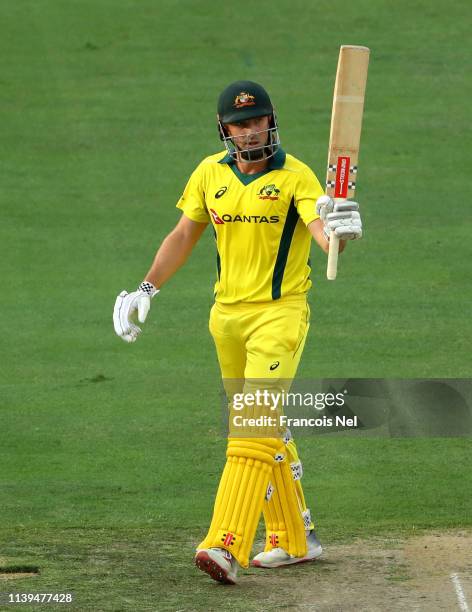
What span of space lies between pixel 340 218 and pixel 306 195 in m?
0.46

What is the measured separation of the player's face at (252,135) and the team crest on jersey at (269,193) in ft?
0.57

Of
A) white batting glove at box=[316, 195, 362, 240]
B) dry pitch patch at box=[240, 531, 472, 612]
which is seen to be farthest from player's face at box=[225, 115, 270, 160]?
dry pitch patch at box=[240, 531, 472, 612]

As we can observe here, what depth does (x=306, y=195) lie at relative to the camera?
7.25 meters

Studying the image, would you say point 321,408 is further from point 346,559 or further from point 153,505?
point 346,559

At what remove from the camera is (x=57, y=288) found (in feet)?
43.1

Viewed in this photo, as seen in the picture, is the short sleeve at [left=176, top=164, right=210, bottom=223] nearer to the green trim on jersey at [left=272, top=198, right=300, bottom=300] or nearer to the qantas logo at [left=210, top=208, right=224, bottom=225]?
the qantas logo at [left=210, top=208, right=224, bottom=225]

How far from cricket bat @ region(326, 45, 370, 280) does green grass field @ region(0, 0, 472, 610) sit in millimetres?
1894

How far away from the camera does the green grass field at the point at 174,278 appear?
8.34m

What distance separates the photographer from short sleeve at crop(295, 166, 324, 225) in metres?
7.18

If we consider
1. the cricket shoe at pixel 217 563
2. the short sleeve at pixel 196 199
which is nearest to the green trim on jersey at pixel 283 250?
the short sleeve at pixel 196 199

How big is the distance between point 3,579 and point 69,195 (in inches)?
352

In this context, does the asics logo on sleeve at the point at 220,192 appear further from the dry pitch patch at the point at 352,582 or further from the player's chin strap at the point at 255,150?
the dry pitch patch at the point at 352,582

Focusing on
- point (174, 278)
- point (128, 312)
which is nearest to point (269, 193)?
point (128, 312)

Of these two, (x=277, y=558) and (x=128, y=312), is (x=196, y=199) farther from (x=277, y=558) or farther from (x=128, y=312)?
(x=277, y=558)
